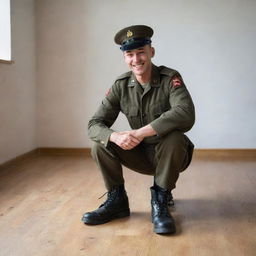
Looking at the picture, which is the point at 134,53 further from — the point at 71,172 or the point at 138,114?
the point at 71,172

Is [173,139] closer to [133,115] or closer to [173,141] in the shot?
[173,141]

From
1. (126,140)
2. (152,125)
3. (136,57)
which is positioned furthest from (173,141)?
(136,57)

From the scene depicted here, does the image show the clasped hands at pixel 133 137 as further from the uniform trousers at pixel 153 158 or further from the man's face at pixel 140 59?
the man's face at pixel 140 59

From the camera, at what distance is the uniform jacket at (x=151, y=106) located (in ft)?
6.06

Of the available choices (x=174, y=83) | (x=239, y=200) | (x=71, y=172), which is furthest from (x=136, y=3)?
Result: (x=239, y=200)

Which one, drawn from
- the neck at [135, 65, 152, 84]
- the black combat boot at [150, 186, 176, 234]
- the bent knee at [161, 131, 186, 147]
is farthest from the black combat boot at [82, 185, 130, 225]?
the neck at [135, 65, 152, 84]

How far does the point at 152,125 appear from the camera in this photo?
1848 millimetres

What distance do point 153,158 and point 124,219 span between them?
36 centimetres

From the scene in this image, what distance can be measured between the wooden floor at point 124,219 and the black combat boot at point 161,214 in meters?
0.04

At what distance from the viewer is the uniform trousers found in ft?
6.13

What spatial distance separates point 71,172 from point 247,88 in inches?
75.0

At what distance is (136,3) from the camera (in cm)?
368

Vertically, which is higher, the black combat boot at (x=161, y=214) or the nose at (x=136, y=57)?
the nose at (x=136, y=57)

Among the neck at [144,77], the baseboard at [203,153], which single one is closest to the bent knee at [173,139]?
the neck at [144,77]
